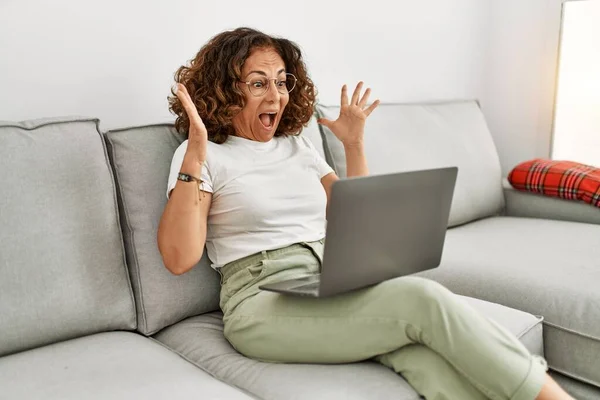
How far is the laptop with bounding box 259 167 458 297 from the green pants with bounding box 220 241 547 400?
2.0 inches

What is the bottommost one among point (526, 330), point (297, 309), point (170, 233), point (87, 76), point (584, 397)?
point (584, 397)

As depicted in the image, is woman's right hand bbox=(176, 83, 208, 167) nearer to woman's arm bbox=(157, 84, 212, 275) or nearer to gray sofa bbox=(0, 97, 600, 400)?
woman's arm bbox=(157, 84, 212, 275)

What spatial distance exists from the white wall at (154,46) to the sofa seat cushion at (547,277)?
0.81 m

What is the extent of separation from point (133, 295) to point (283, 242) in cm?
39

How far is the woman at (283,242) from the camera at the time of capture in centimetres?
124

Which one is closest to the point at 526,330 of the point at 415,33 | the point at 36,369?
the point at 36,369

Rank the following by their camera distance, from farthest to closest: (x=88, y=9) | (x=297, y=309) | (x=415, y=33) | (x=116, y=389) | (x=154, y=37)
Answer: (x=415, y=33) → (x=154, y=37) → (x=88, y=9) → (x=297, y=309) → (x=116, y=389)

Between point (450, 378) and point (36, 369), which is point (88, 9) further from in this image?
point (450, 378)

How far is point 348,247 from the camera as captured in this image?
1.22m

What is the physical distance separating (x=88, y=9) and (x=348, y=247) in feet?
3.47

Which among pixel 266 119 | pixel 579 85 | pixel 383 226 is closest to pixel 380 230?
pixel 383 226

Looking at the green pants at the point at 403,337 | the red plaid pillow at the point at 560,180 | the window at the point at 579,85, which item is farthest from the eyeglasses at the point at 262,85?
the window at the point at 579,85

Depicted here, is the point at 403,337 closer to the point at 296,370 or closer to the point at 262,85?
the point at 296,370

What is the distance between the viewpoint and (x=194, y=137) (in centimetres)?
144
